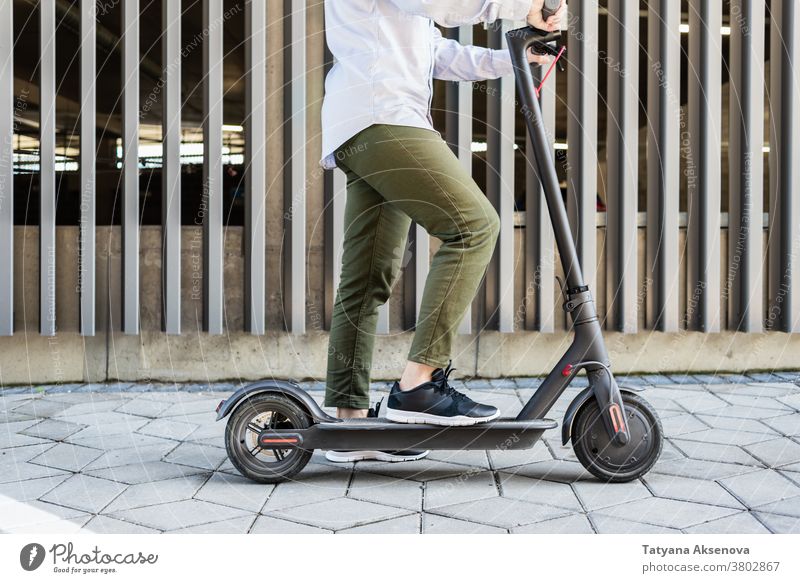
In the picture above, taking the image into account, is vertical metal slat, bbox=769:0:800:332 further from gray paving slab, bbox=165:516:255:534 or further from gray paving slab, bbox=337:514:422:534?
gray paving slab, bbox=165:516:255:534

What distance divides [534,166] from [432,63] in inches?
59.2

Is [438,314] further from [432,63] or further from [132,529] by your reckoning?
[132,529]

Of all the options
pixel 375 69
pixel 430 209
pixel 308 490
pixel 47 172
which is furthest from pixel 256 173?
pixel 308 490

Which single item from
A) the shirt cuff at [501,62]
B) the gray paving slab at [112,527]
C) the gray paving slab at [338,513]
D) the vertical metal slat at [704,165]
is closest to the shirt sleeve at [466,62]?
the shirt cuff at [501,62]

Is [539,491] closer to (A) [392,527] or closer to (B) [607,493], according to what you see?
(B) [607,493]

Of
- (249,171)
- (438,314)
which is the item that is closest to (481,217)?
(438,314)

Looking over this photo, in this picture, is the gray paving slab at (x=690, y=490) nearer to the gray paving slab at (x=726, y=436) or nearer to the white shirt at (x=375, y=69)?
the gray paving slab at (x=726, y=436)

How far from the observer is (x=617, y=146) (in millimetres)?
3660

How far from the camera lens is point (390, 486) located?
2.05 metres

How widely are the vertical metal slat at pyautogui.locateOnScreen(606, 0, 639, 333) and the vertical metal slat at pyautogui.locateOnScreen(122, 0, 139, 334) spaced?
2.07 m

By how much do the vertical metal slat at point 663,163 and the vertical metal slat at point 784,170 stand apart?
46cm

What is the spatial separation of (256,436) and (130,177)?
181 centimetres

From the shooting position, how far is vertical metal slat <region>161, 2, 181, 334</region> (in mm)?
3455

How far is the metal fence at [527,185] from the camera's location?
3.46 m
